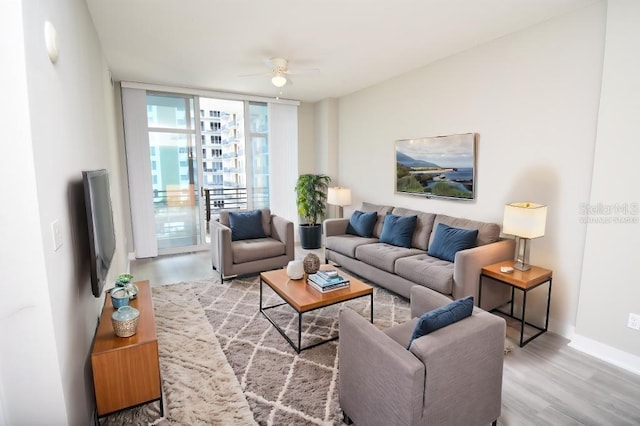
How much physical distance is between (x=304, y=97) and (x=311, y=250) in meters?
2.72

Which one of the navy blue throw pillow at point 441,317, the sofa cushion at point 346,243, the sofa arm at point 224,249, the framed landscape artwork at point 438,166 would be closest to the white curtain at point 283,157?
the sofa cushion at point 346,243

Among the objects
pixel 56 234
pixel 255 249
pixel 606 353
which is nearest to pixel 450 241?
pixel 606 353

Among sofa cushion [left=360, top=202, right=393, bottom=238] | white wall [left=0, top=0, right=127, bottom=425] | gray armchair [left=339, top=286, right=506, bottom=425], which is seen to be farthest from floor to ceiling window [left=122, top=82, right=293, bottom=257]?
gray armchair [left=339, top=286, right=506, bottom=425]

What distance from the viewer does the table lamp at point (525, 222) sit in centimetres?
267

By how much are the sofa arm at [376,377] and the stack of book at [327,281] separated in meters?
0.88

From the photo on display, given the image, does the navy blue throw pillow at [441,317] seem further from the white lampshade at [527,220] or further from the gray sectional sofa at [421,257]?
the white lampshade at [527,220]

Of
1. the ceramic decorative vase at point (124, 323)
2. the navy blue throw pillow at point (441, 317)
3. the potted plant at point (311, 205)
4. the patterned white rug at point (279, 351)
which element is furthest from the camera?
the potted plant at point (311, 205)

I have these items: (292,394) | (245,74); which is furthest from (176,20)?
(292,394)

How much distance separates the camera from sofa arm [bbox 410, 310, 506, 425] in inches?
56.5

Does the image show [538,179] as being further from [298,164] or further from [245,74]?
[298,164]

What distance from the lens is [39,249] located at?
4.00ft

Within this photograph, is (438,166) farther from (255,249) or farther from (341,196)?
(255,249)

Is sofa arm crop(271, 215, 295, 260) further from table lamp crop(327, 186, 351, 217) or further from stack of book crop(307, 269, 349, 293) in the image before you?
stack of book crop(307, 269, 349, 293)

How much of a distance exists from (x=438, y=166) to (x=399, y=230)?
0.90m
